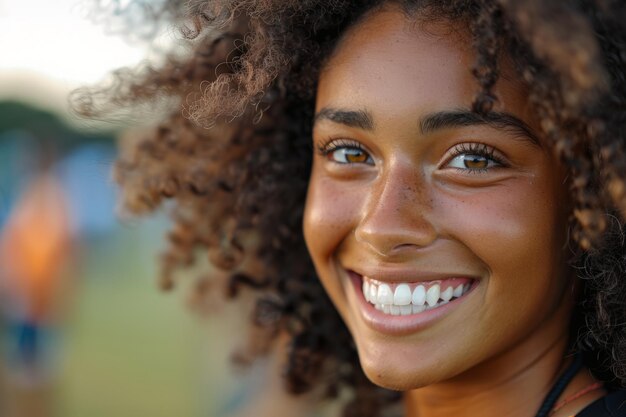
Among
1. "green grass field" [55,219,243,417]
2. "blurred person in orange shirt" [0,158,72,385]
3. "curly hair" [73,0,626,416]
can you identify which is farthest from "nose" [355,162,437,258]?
"blurred person in orange shirt" [0,158,72,385]

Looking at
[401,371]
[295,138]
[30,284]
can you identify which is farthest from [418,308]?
[30,284]

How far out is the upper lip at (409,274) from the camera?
2.04 meters

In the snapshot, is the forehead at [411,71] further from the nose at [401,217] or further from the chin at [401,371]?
the chin at [401,371]

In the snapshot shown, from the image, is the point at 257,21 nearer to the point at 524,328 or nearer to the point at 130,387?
the point at 524,328

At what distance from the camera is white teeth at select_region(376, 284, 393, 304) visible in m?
2.14

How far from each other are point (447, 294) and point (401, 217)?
9.1 inches

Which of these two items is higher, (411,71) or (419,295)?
(411,71)

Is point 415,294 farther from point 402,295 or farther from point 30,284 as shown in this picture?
point 30,284

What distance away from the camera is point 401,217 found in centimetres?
200

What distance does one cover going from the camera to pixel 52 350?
6.42 meters

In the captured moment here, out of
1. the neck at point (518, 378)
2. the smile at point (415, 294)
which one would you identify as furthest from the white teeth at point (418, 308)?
the neck at point (518, 378)

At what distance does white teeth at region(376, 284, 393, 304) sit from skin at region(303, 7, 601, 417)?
4 cm

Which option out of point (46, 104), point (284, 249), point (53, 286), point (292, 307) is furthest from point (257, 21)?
point (46, 104)

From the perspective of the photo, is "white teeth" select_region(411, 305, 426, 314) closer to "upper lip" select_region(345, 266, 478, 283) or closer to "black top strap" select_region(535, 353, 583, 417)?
"upper lip" select_region(345, 266, 478, 283)
